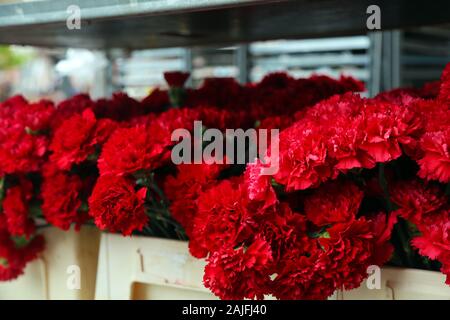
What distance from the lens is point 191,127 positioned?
904 millimetres

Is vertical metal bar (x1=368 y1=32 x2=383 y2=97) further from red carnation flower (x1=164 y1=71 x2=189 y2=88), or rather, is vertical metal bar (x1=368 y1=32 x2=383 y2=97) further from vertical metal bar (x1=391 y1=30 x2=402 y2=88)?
red carnation flower (x1=164 y1=71 x2=189 y2=88)

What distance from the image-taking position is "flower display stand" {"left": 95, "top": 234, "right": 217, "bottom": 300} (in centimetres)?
91

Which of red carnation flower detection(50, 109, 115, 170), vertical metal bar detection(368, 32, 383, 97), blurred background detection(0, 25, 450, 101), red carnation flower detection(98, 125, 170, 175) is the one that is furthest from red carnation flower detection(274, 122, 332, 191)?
vertical metal bar detection(368, 32, 383, 97)

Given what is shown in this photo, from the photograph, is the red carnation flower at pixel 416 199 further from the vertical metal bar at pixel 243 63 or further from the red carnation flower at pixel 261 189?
the vertical metal bar at pixel 243 63

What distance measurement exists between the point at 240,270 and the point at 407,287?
23 cm

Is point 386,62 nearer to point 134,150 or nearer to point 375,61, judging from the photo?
point 375,61

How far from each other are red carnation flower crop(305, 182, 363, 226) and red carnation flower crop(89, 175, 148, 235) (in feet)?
0.78

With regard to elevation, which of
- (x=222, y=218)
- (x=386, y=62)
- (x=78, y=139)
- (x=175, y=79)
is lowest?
(x=222, y=218)

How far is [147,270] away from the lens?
958 mm

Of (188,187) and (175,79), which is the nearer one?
(188,187)

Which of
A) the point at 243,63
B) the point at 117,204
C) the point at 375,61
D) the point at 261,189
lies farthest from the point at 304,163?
the point at 243,63

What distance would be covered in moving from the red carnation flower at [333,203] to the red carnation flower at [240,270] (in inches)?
2.9

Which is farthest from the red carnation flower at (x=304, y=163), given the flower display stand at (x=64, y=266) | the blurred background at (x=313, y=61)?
the blurred background at (x=313, y=61)

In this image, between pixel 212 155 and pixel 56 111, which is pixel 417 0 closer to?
pixel 212 155
